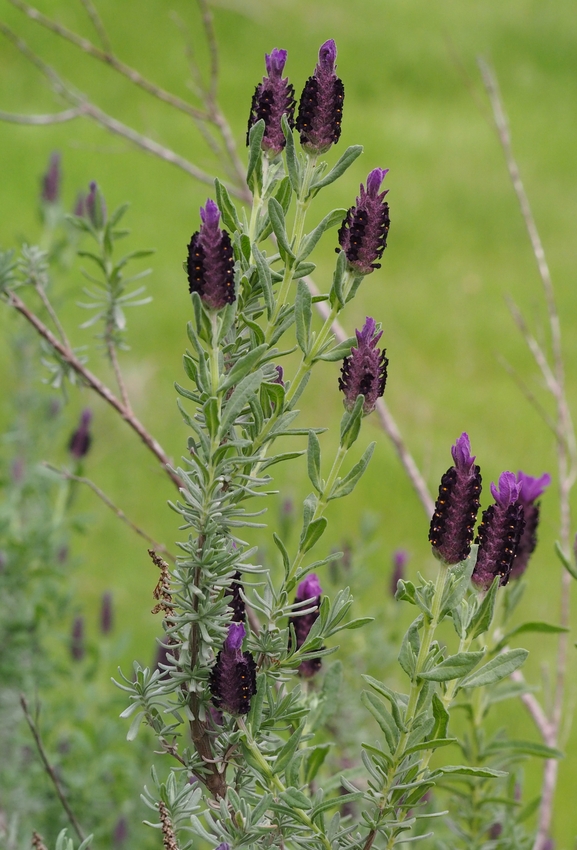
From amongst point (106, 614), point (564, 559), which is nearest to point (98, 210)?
point (564, 559)

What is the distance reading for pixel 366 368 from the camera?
807 mm

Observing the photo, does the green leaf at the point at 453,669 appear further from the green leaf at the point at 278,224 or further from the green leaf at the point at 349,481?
the green leaf at the point at 278,224

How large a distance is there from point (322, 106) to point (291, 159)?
0.16ft

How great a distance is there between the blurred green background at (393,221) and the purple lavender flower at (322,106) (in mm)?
1615

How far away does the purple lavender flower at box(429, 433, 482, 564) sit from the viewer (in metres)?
0.73

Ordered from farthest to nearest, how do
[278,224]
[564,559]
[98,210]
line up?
[98,210]
[564,559]
[278,224]

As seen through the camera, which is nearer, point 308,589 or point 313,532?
point 313,532

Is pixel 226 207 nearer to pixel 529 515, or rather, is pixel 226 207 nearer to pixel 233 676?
pixel 233 676

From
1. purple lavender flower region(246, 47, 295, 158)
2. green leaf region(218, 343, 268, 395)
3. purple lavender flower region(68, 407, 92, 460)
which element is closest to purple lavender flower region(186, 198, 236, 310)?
green leaf region(218, 343, 268, 395)

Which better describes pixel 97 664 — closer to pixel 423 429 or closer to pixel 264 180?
pixel 264 180

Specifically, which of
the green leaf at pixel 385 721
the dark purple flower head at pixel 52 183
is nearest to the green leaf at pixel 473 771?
the green leaf at pixel 385 721

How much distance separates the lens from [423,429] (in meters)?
4.47

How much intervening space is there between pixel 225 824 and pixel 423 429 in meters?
3.76

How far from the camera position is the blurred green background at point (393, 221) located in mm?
4035
